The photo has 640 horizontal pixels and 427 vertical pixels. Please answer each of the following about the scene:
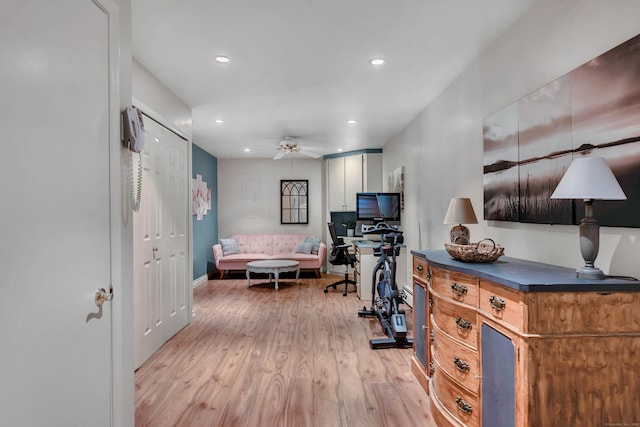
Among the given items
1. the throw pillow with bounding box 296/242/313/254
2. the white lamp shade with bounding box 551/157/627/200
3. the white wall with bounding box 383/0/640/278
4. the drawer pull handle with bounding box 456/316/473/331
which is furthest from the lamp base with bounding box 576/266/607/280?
the throw pillow with bounding box 296/242/313/254

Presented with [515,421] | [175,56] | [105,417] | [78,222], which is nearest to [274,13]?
[175,56]

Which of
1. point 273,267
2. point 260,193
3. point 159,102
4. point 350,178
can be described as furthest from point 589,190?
point 260,193

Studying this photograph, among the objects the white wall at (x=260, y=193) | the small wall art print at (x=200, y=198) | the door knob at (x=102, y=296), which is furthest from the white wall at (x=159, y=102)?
the white wall at (x=260, y=193)

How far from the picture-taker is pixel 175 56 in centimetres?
281

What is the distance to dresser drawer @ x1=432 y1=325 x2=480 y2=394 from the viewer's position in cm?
179

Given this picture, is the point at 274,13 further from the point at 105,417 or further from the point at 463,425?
the point at 463,425

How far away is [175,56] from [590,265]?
3.03 meters

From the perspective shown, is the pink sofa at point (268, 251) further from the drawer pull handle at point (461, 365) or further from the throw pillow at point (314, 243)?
the drawer pull handle at point (461, 365)

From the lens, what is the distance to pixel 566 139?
5.90 feet

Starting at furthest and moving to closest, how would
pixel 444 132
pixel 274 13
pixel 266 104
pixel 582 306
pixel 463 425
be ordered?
1. pixel 266 104
2. pixel 444 132
3. pixel 274 13
4. pixel 463 425
5. pixel 582 306

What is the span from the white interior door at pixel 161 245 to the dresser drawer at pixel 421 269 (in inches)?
91.7

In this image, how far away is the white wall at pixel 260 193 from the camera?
309 inches

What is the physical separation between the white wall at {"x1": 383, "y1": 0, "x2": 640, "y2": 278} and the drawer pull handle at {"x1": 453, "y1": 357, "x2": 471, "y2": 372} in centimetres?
74

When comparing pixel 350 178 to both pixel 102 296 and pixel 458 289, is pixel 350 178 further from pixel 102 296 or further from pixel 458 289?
pixel 102 296
